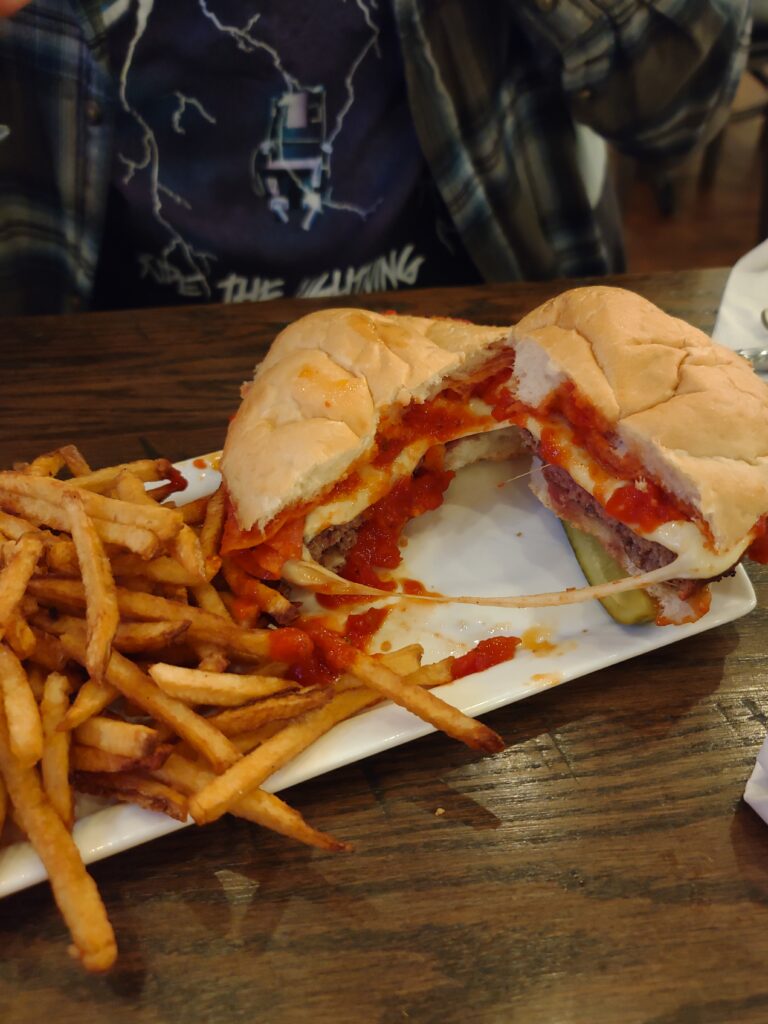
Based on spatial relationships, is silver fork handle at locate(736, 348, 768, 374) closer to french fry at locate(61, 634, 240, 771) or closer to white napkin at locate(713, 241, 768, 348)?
white napkin at locate(713, 241, 768, 348)

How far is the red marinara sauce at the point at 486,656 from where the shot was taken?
1.76 metres

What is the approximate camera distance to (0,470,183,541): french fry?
1613 millimetres

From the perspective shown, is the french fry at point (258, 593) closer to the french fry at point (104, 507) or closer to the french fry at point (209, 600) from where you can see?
the french fry at point (209, 600)

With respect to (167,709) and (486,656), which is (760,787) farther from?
(167,709)

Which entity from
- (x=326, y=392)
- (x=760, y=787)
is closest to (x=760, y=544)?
(x=760, y=787)

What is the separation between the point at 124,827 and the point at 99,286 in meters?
2.42

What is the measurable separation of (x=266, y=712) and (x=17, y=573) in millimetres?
517

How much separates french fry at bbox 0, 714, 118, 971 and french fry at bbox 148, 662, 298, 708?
0.26 metres

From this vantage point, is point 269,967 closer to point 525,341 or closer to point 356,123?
point 525,341

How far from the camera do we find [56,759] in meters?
1.42

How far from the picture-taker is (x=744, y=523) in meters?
1.71

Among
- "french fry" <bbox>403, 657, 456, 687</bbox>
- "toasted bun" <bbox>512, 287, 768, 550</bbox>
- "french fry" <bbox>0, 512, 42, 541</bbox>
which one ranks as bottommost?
"french fry" <bbox>403, 657, 456, 687</bbox>

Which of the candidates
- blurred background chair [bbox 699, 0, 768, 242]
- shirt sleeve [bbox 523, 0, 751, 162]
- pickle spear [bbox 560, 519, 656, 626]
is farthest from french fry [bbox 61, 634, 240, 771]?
blurred background chair [bbox 699, 0, 768, 242]

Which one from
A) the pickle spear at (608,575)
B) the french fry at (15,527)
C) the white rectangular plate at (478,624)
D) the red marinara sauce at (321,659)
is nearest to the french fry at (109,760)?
the white rectangular plate at (478,624)
